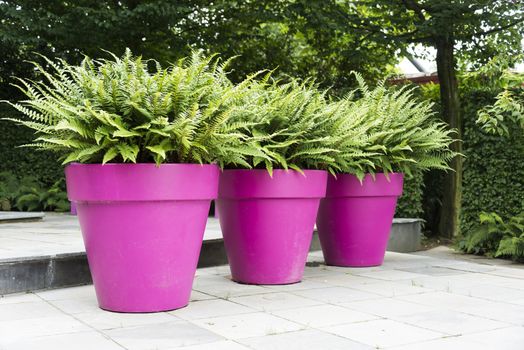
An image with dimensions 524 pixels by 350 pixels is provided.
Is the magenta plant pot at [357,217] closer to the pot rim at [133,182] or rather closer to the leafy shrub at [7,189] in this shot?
the pot rim at [133,182]

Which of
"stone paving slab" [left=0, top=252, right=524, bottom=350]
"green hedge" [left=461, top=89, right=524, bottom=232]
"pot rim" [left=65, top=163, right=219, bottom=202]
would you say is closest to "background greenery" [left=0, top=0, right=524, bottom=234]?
"green hedge" [left=461, top=89, right=524, bottom=232]

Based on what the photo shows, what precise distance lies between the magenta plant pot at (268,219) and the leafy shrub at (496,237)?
8.96 feet

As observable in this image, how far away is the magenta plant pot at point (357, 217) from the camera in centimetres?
516

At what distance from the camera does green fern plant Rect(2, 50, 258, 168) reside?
3.26 metres

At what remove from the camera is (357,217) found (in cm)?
520

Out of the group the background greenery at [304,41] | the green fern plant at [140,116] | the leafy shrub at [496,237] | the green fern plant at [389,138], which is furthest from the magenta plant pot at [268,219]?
the background greenery at [304,41]

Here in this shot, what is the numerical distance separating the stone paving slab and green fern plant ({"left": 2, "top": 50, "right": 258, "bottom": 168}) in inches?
34.6

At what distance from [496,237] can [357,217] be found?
228 cm

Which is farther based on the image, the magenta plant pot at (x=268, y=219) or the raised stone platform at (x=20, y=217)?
the raised stone platform at (x=20, y=217)

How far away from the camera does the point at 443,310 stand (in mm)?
3611

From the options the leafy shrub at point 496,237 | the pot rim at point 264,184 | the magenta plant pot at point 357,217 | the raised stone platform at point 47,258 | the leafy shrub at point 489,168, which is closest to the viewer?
the raised stone platform at point 47,258

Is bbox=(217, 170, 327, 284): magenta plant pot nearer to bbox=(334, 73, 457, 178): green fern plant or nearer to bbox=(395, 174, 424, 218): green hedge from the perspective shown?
bbox=(334, 73, 457, 178): green fern plant

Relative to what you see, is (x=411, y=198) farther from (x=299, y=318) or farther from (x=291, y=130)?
(x=299, y=318)

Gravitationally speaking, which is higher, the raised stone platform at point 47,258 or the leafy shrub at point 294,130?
the leafy shrub at point 294,130
